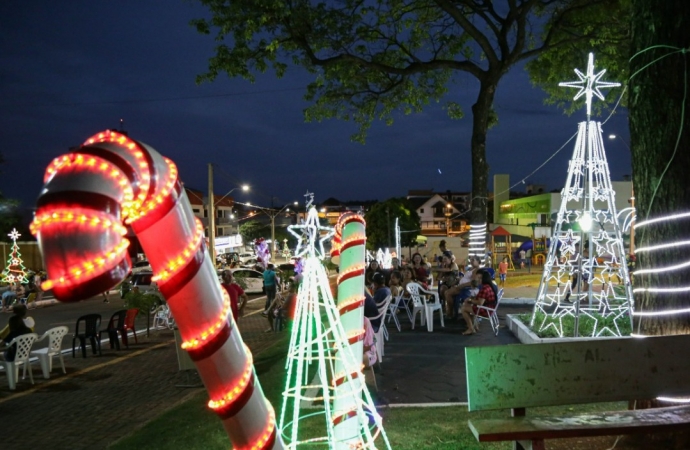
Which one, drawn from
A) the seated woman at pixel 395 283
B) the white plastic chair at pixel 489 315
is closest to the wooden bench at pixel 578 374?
the white plastic chair at pixel 489 315

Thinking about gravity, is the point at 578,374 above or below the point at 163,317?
above

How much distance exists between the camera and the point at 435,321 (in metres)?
13.3

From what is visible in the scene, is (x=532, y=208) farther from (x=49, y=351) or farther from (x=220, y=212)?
(x=220, y=212)

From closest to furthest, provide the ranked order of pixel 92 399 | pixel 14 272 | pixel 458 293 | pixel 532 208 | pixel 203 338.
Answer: pixel 203 338, pixel 92 399, pixel 458 293, pixel 14 272, pixel 532 208

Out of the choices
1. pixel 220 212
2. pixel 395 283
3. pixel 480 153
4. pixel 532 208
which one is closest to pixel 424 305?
pixel 395 283

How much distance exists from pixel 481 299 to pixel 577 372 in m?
6.99

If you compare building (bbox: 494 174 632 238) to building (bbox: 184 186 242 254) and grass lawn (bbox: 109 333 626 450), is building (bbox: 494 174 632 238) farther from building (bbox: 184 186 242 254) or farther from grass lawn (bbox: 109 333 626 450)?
building (bbox: 184 186 242 254)

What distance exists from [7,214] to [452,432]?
39.9m

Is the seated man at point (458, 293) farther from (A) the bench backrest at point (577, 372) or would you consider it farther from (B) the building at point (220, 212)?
(B) the building at point (220, 212)

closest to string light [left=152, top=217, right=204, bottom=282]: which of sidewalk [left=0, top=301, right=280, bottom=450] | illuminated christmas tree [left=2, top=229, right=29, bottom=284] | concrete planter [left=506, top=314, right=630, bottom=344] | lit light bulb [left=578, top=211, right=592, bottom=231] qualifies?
A: sidewalk [left=0, top=301, right=280, bottom=450]

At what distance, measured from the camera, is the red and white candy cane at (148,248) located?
1771 millimetres

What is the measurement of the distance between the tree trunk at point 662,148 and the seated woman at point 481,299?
20.2 ft

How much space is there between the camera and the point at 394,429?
Answer: 5703 mm

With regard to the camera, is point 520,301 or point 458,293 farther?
point 520,301
